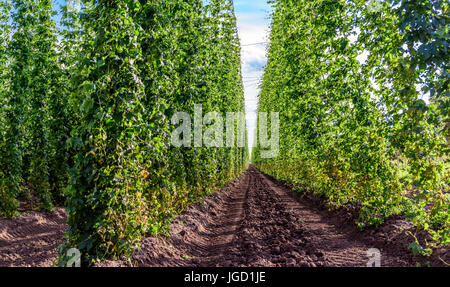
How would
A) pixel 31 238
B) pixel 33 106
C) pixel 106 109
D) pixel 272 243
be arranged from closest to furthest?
pixel 106 109, pixel 272 243, pixel 31 238, pixel 33 106

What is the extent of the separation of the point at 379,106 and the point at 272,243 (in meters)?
3.40

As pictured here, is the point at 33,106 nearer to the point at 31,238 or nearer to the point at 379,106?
the point at 31,238

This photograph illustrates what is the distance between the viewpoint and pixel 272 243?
5742 millimetres

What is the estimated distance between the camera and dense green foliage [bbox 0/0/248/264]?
12.2 feet

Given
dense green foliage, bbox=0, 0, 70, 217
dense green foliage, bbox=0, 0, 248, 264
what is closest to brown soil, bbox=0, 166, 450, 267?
dense green foliage, bbox=0, 0, 248, 264

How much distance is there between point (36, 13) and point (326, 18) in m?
7.55

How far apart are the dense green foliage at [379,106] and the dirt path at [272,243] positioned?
0.61 metres

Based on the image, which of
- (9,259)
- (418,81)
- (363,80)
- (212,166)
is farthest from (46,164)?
(418,81)

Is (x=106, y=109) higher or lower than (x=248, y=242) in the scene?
higher

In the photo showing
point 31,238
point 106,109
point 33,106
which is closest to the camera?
point 106,109

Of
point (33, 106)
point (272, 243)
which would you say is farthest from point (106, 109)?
point (33, 106)

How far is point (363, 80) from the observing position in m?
6.55

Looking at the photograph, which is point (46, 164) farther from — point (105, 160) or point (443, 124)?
point (443, 124)

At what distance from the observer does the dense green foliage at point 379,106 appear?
3867 millimetres
